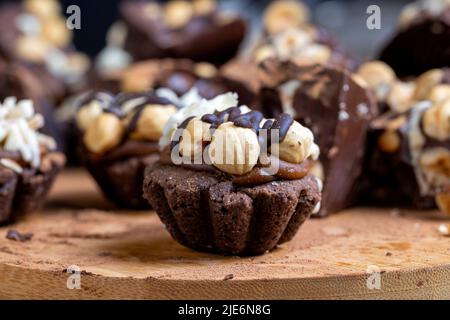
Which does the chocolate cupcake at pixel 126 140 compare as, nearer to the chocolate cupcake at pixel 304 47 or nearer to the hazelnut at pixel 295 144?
the chocolate cupcake at pixel 304 47

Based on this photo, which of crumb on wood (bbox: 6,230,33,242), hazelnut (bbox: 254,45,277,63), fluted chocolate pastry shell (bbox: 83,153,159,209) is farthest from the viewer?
hazelnut (bbox: 254,45,277,63)

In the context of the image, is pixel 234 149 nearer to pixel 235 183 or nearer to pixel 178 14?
pixel 235 183

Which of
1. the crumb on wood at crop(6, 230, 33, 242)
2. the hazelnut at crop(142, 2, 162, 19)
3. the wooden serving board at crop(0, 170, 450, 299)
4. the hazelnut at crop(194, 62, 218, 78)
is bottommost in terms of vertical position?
the wooden serving board at crop(0, 170, 450, 299)

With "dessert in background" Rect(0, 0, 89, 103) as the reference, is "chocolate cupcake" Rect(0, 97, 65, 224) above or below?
below

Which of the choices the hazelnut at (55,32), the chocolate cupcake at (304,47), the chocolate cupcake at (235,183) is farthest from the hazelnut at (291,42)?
the hazelnut at (55,32)

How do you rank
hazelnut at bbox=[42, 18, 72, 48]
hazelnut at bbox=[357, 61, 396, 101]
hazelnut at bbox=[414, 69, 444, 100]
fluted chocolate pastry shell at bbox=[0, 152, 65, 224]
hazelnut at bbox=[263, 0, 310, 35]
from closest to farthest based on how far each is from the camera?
fluted chocolate pastry shell at bbox=[0, 152, 65, 224] < hazelnut at bbox=[414, 69, 444, 100] < hazelnut at bbox=[357, 61, 396, 101] < hazelnut at bbox=[263, 0, 310, 35] < hazelnut at bbox=[42, 18, 72, 48]

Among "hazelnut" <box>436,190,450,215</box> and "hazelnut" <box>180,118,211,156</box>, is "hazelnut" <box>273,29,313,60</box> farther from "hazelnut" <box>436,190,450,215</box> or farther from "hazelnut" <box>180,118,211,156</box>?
"hazelnut" <box>180,118,211,156</box>

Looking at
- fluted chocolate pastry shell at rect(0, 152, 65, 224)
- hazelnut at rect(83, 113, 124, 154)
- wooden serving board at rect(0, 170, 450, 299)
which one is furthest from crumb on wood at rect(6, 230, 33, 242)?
hazelnut at rect(83, 113, 124, 154)
